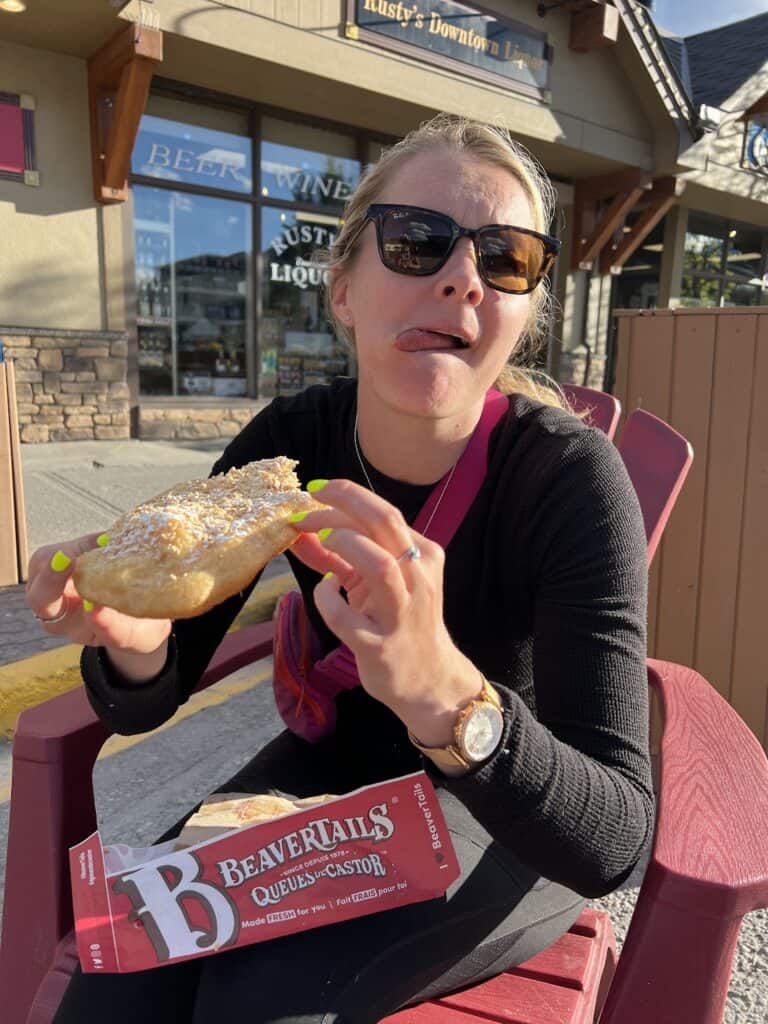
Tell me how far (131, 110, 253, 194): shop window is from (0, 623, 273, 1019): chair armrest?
770 centimetres

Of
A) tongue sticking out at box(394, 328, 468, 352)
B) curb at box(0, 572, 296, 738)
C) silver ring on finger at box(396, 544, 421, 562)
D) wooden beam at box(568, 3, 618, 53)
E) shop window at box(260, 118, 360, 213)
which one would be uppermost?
wooden beam at box(568, 3, 618, 53)

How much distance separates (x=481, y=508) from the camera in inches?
59.6

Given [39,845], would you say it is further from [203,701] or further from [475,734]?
[203,701]

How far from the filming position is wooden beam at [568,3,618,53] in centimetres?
942

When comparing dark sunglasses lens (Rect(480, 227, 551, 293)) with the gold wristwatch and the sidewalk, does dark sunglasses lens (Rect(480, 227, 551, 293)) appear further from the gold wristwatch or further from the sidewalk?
the sidewalk

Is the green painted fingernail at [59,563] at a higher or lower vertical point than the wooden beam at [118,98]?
lower

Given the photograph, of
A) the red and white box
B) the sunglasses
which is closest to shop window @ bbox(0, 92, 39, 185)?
the sunglasses

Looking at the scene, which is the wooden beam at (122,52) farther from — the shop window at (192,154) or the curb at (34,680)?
the curb at (34,680)

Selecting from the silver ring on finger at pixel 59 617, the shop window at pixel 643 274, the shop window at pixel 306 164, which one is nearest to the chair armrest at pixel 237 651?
the silver ring on finger at pixel 59 617

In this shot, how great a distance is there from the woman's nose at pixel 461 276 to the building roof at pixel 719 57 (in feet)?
38.9

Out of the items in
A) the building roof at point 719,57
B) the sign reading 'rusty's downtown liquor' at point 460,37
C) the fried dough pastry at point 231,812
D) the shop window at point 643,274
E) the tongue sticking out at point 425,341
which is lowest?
the fried dough pastry at point 231,812

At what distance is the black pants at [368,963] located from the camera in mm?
1117

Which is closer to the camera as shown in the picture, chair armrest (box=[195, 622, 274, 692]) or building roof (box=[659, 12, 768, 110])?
chair armrest (box=[195, 622, 274, 692])

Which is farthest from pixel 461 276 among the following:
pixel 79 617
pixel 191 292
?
→ pixel 191 292
